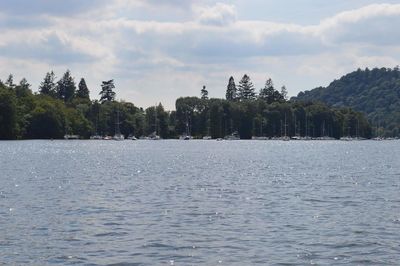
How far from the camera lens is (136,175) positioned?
A: 80125 millimetres

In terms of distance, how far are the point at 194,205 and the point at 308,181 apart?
2766cm

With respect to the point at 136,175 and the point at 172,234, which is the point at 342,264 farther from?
the point at 136,175

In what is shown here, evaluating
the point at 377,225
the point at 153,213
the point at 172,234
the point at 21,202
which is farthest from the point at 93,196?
the point at 377,225

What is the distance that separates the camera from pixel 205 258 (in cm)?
2923

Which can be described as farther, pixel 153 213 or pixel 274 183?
pixel 274 183

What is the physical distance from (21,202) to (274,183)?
98.8 ft

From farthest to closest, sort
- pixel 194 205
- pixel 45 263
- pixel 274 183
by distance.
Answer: pixel 274 183 → pixel 194 205 → pixel 45 263

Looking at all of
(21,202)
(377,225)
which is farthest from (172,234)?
(21,202)

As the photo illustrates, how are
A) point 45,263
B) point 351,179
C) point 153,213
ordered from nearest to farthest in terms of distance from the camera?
point 45,263
point 153,213
point 351,179

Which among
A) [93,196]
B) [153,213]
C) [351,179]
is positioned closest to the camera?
[153,213]

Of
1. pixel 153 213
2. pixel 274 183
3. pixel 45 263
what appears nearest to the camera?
pixel 45 263

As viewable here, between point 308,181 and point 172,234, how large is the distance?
4014cm

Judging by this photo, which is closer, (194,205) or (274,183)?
(194,205)

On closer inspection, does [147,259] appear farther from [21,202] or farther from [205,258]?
[21,202]
